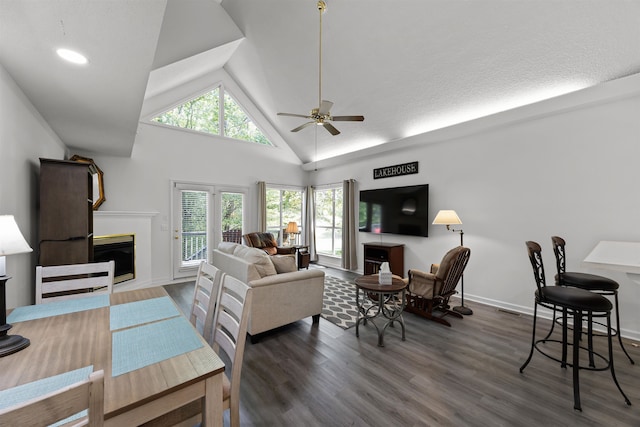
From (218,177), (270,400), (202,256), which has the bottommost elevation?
(270,400)

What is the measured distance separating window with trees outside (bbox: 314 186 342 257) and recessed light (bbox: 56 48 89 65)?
527cm

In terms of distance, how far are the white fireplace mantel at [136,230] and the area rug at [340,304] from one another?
11.1 ft

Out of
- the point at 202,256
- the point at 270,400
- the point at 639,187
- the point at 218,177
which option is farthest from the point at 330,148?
the point at 270,400

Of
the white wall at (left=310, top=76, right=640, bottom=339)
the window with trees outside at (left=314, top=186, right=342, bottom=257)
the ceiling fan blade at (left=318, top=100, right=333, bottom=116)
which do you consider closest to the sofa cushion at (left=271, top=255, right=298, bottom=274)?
the ceiling fan blade at (left=318, top=100, right=333, bottom=116)

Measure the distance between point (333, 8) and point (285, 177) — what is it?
13.4ft

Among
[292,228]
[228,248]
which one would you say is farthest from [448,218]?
[292,228]

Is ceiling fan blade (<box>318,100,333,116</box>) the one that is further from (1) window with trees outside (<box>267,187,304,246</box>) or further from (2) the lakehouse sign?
(1) window with trees outside (<box>267,187,304,246</box>)

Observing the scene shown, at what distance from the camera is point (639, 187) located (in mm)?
2805

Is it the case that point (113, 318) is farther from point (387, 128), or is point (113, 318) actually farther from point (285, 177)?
point (285, 177)

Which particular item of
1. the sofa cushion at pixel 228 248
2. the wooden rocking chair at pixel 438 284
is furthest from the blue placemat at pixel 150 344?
the wooden rocking chair at pixel 438 284

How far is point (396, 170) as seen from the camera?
17.1 feet

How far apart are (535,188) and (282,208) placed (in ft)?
17.4

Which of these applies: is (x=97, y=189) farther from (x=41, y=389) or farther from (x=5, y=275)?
(x=41, y=389)

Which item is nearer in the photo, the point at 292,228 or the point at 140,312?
the point at 140,312
